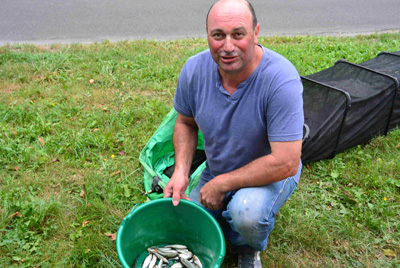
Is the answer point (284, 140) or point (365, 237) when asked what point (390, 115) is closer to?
point (365, 237)

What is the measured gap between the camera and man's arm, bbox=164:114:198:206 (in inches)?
87.4

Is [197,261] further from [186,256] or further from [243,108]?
[243,108]

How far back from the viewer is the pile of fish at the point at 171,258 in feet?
7.20

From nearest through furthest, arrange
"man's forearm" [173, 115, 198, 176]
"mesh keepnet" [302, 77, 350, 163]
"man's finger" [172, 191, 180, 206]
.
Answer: "man's finger" [172, 191, 180, 206]
"man's forearm" [173, 115, 198, 176]
"mesh keepnet" [302, 77, 350, 163]

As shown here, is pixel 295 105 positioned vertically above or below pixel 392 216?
above

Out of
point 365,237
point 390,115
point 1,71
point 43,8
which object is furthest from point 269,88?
point 43,8

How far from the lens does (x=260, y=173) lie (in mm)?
2004

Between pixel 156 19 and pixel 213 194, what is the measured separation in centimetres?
604

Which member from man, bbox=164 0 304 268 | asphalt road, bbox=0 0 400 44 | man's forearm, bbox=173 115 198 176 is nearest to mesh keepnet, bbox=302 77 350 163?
man, bbox=164 0 304 268

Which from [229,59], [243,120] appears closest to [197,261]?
[243,120]

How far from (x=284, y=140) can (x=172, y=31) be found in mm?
5402

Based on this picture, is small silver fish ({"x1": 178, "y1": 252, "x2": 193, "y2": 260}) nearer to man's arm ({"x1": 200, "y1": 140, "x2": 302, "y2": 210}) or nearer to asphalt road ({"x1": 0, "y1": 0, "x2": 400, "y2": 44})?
man's arm ({"x1": 200, "y1": 140, "x2": 302, "y2": 210})

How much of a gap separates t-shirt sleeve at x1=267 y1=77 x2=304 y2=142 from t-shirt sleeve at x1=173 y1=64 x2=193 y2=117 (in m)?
0.55

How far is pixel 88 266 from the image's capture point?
2367 mm
